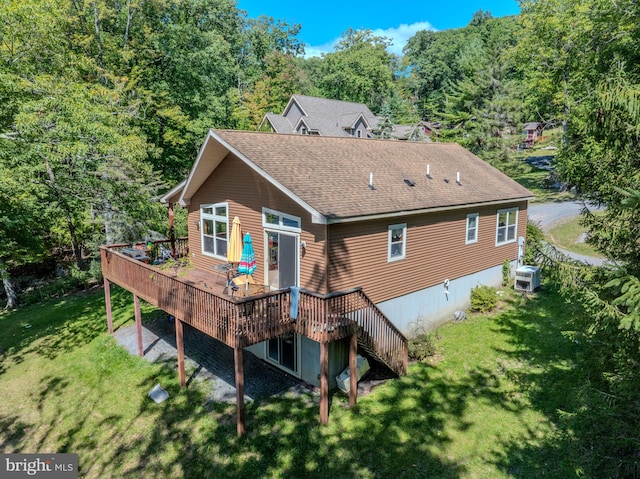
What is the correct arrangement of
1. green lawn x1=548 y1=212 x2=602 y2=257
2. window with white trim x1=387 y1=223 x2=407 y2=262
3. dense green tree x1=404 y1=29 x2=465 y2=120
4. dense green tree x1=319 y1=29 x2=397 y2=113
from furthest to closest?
dense green tree x1=404 y1=29 x2=465 y2=120 < dense green tree x1=319 y1=29 x2=397 y2=113 < green lawn x1=548 y1=212 x2=602 y2=257 < window with white trim x1=387 y1=223 x2=407 y2=262

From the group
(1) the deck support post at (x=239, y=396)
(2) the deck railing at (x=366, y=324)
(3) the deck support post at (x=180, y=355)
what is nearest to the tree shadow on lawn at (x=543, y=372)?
(2) the deck railing at (x=366, y=324)

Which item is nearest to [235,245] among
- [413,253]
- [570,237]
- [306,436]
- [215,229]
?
[215,229]

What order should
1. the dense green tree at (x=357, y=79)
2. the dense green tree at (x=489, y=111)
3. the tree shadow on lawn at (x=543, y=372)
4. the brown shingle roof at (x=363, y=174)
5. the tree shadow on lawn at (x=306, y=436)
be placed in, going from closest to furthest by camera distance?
the tree shadow on lawn at (x=543, y=372)
the tree shadow on lawn at (x=306, y=436)
the brown shingle roof at (x=363, y=174)
the dense green tree at (x=489, y=111)
the dense green tree at (x=357, y=79)

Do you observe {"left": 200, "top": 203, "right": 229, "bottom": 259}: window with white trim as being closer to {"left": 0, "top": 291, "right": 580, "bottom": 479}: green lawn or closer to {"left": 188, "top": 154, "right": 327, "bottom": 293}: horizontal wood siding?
{"left": 188, "top": 154, "right": 327, "bottom": 293}: horizontal wood siding

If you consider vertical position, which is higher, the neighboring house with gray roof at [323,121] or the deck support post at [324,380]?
the neighboring house with gray roof at [323,121]

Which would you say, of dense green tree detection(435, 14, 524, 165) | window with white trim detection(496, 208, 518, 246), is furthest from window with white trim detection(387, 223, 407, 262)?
dense green tree detection(435, 14, 524, 165)

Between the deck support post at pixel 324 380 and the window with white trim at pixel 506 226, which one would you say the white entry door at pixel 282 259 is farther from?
the window with white trim at pixel 506 226
